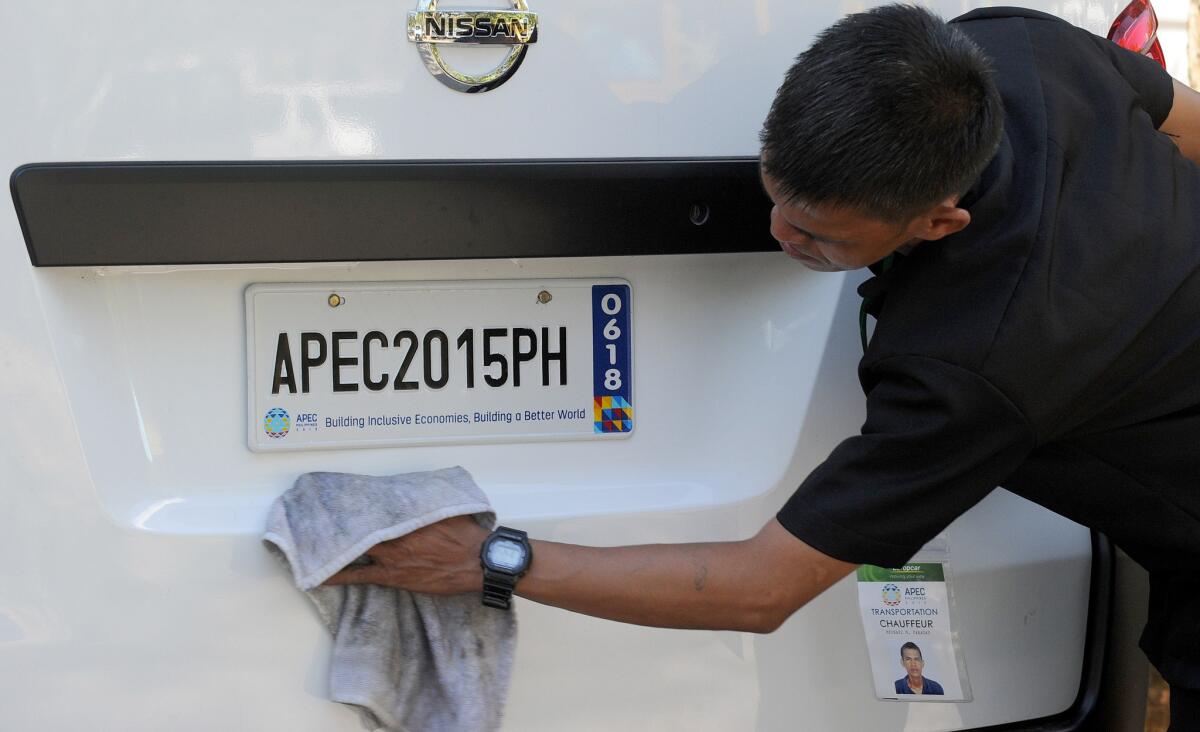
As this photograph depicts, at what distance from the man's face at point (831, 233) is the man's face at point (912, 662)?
0.61m

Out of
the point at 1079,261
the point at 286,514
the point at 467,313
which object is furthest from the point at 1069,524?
the point at 286,514

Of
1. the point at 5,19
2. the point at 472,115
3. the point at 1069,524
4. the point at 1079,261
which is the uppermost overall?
the point at 5,19

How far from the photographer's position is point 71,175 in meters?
1.45

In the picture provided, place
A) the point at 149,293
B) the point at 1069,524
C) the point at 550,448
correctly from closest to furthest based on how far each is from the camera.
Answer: the point at 149,293 → the point at 550,448 → the point at 1069,524

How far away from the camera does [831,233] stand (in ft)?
4.91

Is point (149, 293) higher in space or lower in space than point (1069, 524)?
higher

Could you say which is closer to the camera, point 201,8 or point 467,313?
point 201,8

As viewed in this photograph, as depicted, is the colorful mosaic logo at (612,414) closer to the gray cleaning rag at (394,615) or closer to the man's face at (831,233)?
the gray cleaning rag at (394,615)

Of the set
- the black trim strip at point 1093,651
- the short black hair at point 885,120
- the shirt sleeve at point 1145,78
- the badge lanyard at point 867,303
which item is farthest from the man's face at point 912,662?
the shirt sleeve at point 1145,78

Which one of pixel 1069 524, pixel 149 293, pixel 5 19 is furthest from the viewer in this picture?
pixel 1069 524

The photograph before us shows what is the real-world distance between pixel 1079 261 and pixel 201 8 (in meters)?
1.10

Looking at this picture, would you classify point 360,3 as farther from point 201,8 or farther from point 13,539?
point 13,539

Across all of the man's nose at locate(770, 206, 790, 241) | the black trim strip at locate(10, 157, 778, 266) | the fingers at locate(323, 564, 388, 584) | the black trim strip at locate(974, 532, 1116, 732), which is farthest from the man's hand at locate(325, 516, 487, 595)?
the black trim strip at locate(974, 532, 1116, 732)

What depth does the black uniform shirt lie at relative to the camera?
1450mm
